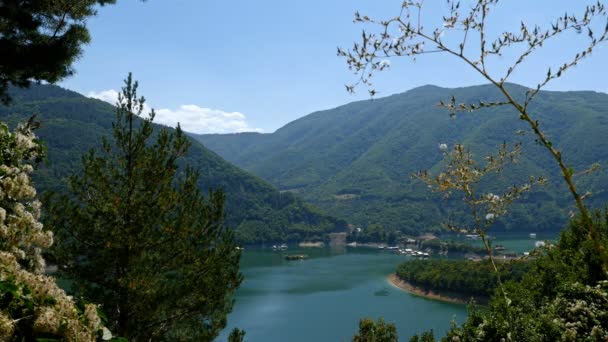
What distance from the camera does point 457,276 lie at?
200 ft

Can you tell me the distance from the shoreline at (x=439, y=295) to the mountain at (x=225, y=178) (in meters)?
64.1

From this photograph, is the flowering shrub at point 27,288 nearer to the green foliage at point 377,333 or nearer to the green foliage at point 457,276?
the green foliage at point 377,333

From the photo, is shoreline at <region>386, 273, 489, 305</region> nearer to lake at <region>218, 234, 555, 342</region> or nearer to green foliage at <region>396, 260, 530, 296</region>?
green foliage at <region>396, 260, 530, 296</region>

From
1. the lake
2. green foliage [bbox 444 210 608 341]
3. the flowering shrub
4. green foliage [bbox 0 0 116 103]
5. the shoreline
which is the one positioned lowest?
the lake

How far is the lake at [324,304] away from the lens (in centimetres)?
4762

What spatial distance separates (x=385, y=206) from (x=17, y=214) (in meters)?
186

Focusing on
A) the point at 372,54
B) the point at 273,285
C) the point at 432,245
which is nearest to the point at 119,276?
the point at 372,54

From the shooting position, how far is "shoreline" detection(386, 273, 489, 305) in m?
57.2

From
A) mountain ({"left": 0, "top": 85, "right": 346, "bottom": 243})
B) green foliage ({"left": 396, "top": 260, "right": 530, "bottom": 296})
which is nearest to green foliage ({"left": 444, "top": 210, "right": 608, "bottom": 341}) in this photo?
green foliage ({"left": 396, "top": 260, "right": 530, "bottom": 296})

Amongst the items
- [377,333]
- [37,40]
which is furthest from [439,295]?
[37,40]

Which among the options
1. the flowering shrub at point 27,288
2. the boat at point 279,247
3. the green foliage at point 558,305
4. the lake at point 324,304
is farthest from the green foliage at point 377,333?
Answer: the boat at point 279,247

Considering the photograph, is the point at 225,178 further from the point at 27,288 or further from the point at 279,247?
the point at 27,288

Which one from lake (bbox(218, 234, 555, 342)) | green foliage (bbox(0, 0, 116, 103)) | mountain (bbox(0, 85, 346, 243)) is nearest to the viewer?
green foliage (bbox(0, 0, 116, 103))

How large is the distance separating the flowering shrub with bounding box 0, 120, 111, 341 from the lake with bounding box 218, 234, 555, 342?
3578 centimetres
